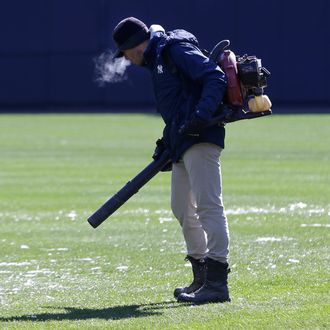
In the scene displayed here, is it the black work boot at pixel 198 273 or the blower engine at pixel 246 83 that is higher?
the blower engine at pixel 246 83

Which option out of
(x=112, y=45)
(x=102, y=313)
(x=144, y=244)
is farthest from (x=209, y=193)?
(x=112, y=45)

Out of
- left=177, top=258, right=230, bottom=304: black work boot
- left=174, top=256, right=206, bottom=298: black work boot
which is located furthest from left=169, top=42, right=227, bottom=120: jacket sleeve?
left=174, top=256, right=206, bottom=298: black work boot

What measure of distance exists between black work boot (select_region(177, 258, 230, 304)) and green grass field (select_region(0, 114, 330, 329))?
0.11 m

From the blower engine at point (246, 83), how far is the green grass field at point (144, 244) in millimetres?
1281

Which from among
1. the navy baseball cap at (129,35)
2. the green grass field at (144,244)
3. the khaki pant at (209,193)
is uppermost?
the navy baseball cap at (129,35)

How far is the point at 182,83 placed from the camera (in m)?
7.95

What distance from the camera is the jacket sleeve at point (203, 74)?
7.66 m

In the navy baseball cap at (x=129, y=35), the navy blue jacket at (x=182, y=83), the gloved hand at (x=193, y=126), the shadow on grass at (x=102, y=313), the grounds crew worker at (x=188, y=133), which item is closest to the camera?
the shadow on grass at (x=102, y=313)

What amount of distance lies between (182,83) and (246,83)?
42cm

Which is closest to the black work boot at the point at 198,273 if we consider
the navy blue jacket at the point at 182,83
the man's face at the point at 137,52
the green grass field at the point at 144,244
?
the green grass field at the point at 144,244

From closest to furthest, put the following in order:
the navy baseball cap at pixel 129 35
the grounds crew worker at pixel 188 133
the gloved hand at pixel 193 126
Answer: the gloved hand at pixel 193 126 → the grounds crew worker at pixel 188 133 → the navy baseball cap at pixel 129 35

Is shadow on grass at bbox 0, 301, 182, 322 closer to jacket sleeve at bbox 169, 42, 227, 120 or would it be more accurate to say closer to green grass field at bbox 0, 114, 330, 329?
green grass field at bbox 0, 114, 330, 329

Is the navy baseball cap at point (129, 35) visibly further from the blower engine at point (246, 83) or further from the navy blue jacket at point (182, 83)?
the blower engine at point (246, 83)

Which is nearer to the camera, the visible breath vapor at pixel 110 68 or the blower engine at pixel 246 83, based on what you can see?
the blower engine at pixel 246 83
